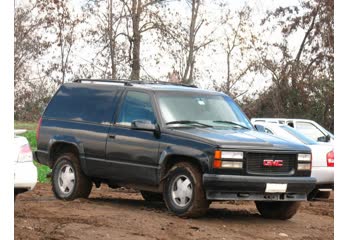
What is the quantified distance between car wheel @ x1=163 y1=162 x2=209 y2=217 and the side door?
1.50ft

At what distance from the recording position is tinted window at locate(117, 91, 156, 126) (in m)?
12.7

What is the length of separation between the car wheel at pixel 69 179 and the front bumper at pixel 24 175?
9.22 ft

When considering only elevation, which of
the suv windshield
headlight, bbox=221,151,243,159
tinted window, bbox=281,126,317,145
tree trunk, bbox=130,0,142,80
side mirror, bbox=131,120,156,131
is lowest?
headlight, bbox=221,151,243,159

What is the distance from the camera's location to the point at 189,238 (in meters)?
9.97

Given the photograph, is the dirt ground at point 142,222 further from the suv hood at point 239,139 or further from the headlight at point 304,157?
the suv hood at point 239,139

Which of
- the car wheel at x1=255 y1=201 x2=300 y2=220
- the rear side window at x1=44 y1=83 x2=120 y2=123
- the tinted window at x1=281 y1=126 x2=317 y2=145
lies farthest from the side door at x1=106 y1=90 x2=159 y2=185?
the tinted window at x1=281 y1=126 x2=317 y2=145

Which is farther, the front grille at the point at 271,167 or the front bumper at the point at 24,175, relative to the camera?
the front grille at the point at 271,167

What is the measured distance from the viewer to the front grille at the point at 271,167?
459 inches

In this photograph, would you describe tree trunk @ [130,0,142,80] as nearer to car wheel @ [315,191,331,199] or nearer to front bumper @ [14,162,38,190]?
car wheel @ [315,191,331,199]

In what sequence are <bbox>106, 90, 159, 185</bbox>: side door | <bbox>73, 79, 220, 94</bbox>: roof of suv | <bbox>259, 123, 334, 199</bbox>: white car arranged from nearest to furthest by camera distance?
<bbox>106, 90, 159, 185</bbox>: side door, <bbox>73, 79, 220, 94</bbox>: roof of suv, <bbox>259, 123, 334, 199</bbox>: white car

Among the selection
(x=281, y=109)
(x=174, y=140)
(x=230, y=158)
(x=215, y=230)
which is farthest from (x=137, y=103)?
(x=281, y=109)

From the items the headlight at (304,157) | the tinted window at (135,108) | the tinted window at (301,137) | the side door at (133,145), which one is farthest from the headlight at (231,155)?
the tinted window at (301,137)
